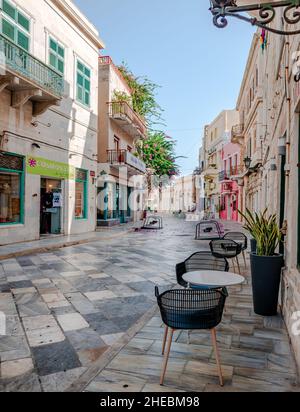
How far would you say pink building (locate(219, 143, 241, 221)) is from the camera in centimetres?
2992

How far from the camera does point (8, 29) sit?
10117 millimetres

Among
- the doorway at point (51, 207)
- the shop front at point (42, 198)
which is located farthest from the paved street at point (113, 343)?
the doorway at point (51, 207)

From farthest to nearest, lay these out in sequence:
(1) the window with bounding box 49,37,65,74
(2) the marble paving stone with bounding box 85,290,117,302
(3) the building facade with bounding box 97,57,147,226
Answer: (3) the building facade with bounding box 97,57,147,226, (1) the window with bounding box 49,37,65,74, (2) the marble paving stone with bounding box 85,290,117,302

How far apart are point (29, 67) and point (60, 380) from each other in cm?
1020

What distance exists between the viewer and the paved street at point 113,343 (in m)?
2.68

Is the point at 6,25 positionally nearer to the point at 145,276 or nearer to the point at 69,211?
the point at 69,211

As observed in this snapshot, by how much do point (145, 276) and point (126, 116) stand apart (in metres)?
A: 14.5

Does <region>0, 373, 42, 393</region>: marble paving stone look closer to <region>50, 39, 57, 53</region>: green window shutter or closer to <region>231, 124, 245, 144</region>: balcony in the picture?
<region>50, 39, 57, 53</region>: green window shutter

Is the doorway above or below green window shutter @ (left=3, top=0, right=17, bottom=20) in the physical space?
below

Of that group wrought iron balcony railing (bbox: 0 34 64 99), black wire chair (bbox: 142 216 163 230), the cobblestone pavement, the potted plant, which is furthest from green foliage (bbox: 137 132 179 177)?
the potted plant

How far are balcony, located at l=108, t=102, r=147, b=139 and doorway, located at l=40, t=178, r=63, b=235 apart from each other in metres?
7.10

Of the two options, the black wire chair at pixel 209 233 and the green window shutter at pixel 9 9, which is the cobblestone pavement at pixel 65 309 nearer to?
the black wire chair at pixel 209 233

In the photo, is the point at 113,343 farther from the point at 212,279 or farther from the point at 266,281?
the point at 266,281

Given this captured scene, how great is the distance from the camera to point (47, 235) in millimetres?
12734
